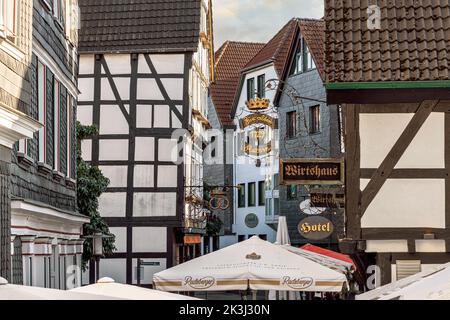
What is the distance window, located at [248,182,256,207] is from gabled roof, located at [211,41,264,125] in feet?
11.0

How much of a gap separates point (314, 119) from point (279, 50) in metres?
5.65

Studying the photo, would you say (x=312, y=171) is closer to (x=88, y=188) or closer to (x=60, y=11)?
(x=60, y=11)

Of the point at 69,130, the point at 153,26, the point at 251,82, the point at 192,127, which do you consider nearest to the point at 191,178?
the point at 192,127

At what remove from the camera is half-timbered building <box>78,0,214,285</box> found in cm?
3894

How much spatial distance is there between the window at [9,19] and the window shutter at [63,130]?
625cm

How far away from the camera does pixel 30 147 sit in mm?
16906

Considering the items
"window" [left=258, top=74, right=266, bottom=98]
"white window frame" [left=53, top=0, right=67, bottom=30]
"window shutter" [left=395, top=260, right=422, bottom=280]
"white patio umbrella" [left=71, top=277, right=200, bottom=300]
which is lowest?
"window shutter" [left=395, top=260, right=422, bottom=280]

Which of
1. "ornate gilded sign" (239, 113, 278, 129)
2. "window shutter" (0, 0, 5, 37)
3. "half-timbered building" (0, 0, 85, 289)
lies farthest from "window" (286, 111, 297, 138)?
"window shutter" (0, 0, 5, 37)

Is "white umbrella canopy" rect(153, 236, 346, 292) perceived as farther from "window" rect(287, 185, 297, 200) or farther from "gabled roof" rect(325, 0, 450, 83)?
"window" rect(287, 185, 297, 200)

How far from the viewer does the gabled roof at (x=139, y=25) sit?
39.4 meters
